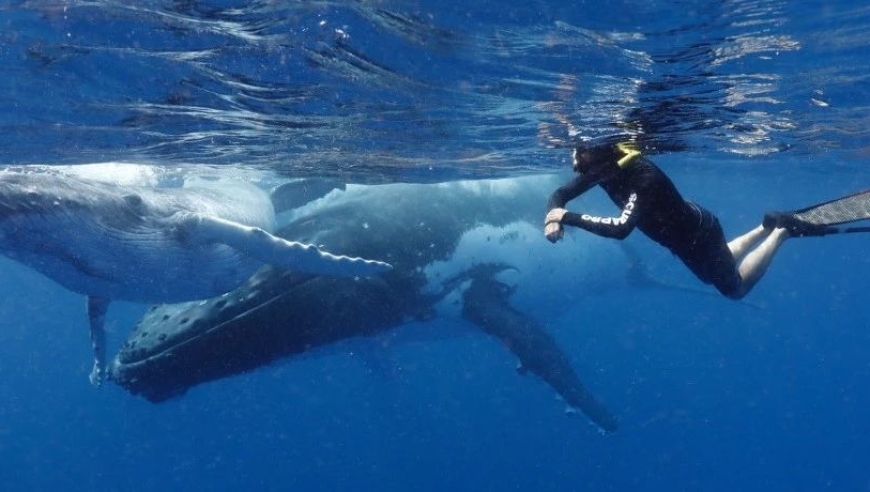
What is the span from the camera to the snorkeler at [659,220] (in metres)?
7.41

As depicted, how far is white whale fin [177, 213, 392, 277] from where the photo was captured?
8422 millimetres

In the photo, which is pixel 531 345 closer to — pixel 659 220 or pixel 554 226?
pixel 659 220

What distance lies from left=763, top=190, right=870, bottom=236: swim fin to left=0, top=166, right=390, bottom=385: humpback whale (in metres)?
6.29

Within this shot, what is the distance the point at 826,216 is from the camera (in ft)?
32.9

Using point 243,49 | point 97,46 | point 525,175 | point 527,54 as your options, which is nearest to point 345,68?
point 243,49

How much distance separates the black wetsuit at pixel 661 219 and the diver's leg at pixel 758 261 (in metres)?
0.25

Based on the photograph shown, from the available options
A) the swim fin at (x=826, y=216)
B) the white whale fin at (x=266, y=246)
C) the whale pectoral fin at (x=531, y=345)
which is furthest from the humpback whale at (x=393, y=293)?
the swim fin at (x=826, y=216)

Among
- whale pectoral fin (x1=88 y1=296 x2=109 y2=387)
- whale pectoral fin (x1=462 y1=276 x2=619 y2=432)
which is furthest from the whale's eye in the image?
whale pectoral fin (x1=462 y1=276 x2=619 y2=432)

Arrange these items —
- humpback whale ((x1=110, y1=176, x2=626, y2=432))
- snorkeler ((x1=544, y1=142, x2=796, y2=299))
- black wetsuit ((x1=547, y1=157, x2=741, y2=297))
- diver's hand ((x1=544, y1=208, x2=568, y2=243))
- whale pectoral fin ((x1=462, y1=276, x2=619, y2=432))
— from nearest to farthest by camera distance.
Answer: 1. diver's hand ((x1=544, y1=208, x2=568, y2=243))
2. snorkeler ((x1=544, y1=142, x2=796, y2=299))
3. black wetsuit ((x1=547, y1=157, x2=741, y2=297))
4. humpback whale ((x1=110, y1=176, x2=626, y2=432))
5. whale pectoral fin ((x1=462, y1=276, x2=619, y2=432))

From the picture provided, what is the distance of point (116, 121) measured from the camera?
12.3 metres

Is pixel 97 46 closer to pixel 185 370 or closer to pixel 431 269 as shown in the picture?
pixel 185 370

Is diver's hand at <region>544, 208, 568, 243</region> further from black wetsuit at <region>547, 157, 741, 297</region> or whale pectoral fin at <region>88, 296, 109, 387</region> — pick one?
whale pectoral fin at <region>88, 296, 109, 387</region>

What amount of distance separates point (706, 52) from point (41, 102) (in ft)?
34.9

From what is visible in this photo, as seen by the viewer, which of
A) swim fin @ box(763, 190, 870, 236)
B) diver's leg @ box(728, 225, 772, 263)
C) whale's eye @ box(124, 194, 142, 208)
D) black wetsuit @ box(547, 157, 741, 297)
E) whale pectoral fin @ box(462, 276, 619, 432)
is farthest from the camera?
whale pectoral fin @ box(462, 276, 619, 432)
